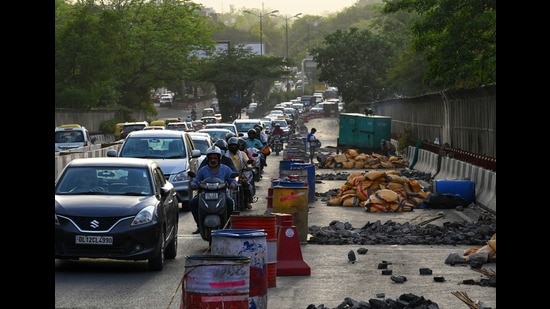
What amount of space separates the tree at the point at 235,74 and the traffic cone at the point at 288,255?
10444cm

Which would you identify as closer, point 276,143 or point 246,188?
point 246,188

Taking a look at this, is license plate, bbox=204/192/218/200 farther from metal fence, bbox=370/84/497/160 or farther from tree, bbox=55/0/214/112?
tree, bbox=55/0/214/112

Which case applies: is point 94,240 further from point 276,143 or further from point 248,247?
point 276,143

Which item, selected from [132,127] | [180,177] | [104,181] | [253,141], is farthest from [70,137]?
[104,181]

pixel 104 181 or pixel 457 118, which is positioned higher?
pixel 457 118

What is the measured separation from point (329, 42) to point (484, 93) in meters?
75.8

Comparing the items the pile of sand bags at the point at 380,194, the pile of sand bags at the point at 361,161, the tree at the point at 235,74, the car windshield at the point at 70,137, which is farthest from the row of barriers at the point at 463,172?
the tree at the point at 235,74

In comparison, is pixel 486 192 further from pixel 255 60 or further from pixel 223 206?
pixel 255 60

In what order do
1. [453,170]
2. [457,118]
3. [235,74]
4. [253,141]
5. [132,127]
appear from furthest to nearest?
[235,74]
[132,127]
[457,118]
[453,170]
[253,141]

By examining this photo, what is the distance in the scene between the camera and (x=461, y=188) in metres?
28.8

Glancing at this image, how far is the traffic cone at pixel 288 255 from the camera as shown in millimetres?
16250

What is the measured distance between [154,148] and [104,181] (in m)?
9.55

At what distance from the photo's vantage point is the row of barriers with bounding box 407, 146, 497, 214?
2691cm
